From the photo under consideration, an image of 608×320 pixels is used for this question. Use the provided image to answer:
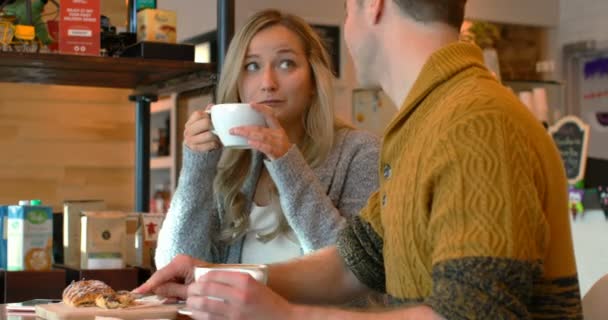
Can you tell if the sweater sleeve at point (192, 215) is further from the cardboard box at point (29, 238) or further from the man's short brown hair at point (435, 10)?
the man's short brown hair at point (435, 10)

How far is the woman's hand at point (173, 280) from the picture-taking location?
1.36 m

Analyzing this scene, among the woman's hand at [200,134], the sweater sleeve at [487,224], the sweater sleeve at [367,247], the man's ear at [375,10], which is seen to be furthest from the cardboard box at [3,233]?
the sweater sleeve at [487,224]

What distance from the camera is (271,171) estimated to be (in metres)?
1.73

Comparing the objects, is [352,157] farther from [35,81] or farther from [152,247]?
[35,81]

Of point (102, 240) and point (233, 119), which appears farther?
point (102, 240)

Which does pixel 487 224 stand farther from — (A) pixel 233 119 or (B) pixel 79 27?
(B) pixel 79 27

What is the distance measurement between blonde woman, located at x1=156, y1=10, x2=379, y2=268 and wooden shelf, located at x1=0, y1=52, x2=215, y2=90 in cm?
10

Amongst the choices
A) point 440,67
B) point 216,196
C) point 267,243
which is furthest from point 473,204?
point 216,196

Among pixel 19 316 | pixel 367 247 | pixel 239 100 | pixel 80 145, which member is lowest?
pixel 19 316

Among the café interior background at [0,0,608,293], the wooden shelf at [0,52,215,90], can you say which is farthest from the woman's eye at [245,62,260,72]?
the café interior background at [0,0,608,293]

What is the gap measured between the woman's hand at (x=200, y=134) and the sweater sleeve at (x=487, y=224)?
86 cm

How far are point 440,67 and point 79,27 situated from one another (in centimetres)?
101

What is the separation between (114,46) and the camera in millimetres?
1944

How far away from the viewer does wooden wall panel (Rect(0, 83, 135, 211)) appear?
3643 mm
